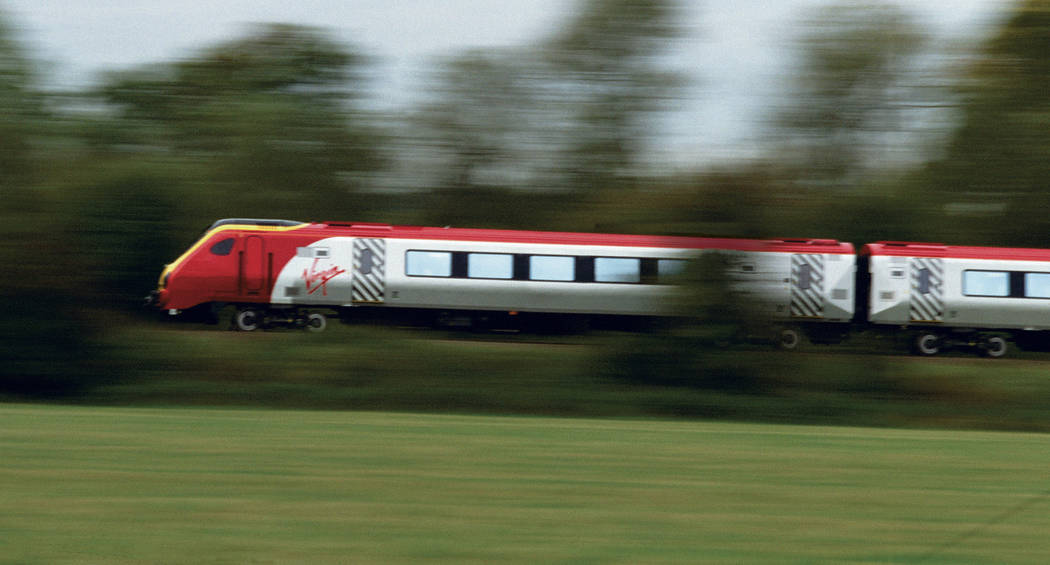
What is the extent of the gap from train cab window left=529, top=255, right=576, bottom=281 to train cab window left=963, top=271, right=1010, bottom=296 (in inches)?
350

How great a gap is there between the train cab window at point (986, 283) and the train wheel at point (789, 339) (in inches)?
267

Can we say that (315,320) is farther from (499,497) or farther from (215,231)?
(499,497)

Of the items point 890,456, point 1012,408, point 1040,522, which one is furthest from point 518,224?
point 1040,522

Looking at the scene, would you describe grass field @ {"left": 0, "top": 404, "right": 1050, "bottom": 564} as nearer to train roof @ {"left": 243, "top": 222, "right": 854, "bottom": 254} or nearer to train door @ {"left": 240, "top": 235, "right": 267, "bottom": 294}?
train roof @ {"left": 243, "top": 222, "right": 854, "bottom": 254}

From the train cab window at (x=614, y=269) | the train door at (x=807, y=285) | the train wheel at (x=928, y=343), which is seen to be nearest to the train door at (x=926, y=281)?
the train wheel at (x=928, y=343)

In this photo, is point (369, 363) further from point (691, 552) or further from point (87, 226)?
point (691, 552)

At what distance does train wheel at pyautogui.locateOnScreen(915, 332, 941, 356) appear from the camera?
23625 mm

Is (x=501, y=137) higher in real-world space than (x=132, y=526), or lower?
higher

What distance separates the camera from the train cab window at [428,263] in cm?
2302

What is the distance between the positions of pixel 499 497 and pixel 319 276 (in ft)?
56.0

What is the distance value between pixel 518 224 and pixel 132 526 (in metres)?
20.0

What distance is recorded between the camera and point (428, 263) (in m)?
23.1

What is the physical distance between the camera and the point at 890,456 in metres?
8.80

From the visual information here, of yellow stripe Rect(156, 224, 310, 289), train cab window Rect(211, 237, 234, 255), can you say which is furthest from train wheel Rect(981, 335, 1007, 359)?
train cab window Rect(211, 237, 234, 255)
